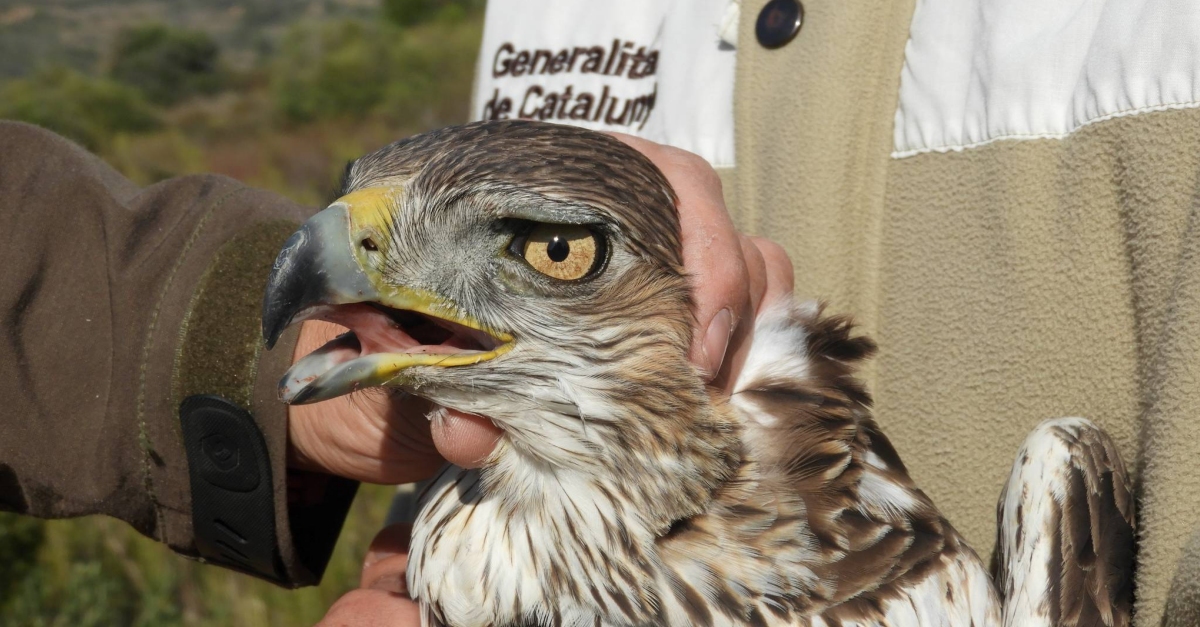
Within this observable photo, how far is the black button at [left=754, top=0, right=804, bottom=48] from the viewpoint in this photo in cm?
240

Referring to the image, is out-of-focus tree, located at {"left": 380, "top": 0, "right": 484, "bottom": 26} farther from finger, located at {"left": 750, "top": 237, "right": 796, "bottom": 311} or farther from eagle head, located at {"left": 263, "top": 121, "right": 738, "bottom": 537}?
eagle head, located at {"left": 263, "top": 121, "right": 738, "bottom": 537}

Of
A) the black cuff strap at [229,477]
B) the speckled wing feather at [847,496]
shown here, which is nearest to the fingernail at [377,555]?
the black cuff strap at [229,477]

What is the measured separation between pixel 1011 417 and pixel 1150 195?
574 mm

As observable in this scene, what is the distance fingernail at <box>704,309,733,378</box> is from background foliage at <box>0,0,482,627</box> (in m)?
4.00

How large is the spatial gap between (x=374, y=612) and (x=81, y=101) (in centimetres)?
2419

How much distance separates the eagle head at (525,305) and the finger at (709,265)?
2.0 inches

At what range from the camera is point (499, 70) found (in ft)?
9.65

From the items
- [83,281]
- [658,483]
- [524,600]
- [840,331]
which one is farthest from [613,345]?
[83,281]

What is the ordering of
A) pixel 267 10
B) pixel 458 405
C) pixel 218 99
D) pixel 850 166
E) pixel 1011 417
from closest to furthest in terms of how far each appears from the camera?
pixel 458 405 < pixel 1011 417 < pixel 850 166 < pixel 267 10 < pixel 218 99

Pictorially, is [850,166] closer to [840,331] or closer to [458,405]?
[840,331]

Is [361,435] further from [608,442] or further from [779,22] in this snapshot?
[779,22]

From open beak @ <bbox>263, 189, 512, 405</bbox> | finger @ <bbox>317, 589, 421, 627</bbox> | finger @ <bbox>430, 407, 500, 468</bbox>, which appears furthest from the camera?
finger @ <bbox>317, 589, 421, 627</bbox>

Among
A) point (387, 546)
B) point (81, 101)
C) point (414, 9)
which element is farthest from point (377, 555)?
point (414, 9)

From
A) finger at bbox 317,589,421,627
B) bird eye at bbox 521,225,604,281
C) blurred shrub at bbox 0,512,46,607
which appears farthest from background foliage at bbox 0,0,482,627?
bird eye at bbox 521,225,604,281
